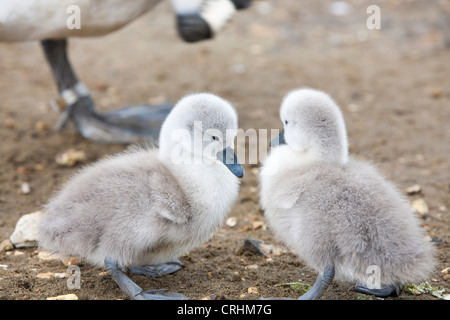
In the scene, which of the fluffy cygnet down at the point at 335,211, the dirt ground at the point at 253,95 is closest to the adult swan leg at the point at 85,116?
the dirt ground at the point at 253,95

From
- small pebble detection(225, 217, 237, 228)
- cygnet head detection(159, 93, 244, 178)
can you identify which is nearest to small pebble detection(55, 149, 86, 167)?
small pebble detection(225, 217, 237, 228)

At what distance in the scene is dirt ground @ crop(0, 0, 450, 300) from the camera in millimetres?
2922

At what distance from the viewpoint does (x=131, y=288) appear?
2609 mm

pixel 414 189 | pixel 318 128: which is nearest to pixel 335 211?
pixel 318 128

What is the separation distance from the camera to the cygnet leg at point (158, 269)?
2.93 m

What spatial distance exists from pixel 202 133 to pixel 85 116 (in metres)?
2.26

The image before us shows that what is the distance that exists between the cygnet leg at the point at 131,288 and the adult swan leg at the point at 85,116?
83.7 inches

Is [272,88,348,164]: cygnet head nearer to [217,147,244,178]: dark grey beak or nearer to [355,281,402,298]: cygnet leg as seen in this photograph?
[217,147,244,178]: dark grey beak

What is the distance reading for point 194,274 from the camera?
295 cm

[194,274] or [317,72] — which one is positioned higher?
[317,72]

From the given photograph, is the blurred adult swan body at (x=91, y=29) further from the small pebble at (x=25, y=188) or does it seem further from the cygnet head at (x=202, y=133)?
the cygnet head at (x=202, y=133)
